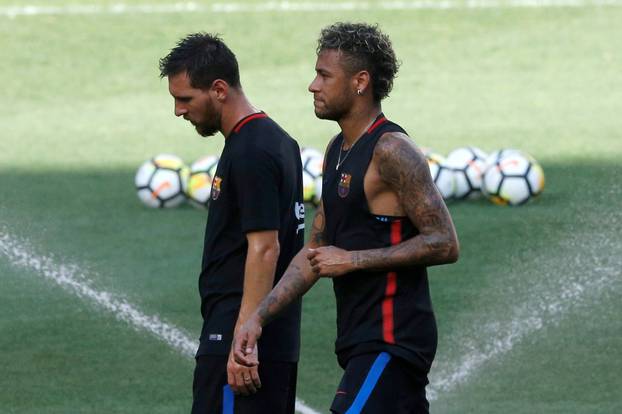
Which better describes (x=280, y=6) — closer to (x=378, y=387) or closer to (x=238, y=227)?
(x=238, y=227)

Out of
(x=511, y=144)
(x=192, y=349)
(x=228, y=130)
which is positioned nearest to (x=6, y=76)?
(x=511, y=144)

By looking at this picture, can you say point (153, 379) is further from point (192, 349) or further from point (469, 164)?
point (469, 164)

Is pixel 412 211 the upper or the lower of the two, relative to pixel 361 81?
lower

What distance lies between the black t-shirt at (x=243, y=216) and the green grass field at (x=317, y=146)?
8.67 feet

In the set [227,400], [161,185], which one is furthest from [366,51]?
[161,185]

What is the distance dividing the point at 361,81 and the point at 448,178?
757cm

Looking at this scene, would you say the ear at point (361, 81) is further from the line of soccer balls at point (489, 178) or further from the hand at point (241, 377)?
the line of soccer balls at point (489, 178)

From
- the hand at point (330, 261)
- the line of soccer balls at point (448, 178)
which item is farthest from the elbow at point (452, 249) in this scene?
the line of soccer balls at point (448, 178)

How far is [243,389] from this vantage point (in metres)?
5.79

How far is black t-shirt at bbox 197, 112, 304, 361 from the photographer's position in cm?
589

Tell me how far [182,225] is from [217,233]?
22.8 ft

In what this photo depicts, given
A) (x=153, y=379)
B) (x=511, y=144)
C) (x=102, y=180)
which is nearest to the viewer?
(x=153, y=379)

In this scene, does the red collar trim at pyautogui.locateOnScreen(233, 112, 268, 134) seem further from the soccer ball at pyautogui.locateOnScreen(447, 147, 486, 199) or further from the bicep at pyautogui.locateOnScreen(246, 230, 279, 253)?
the soccer ball at pyautogui.locateOnScreen(447, 147, 486, 199)

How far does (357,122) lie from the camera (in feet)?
19.3
